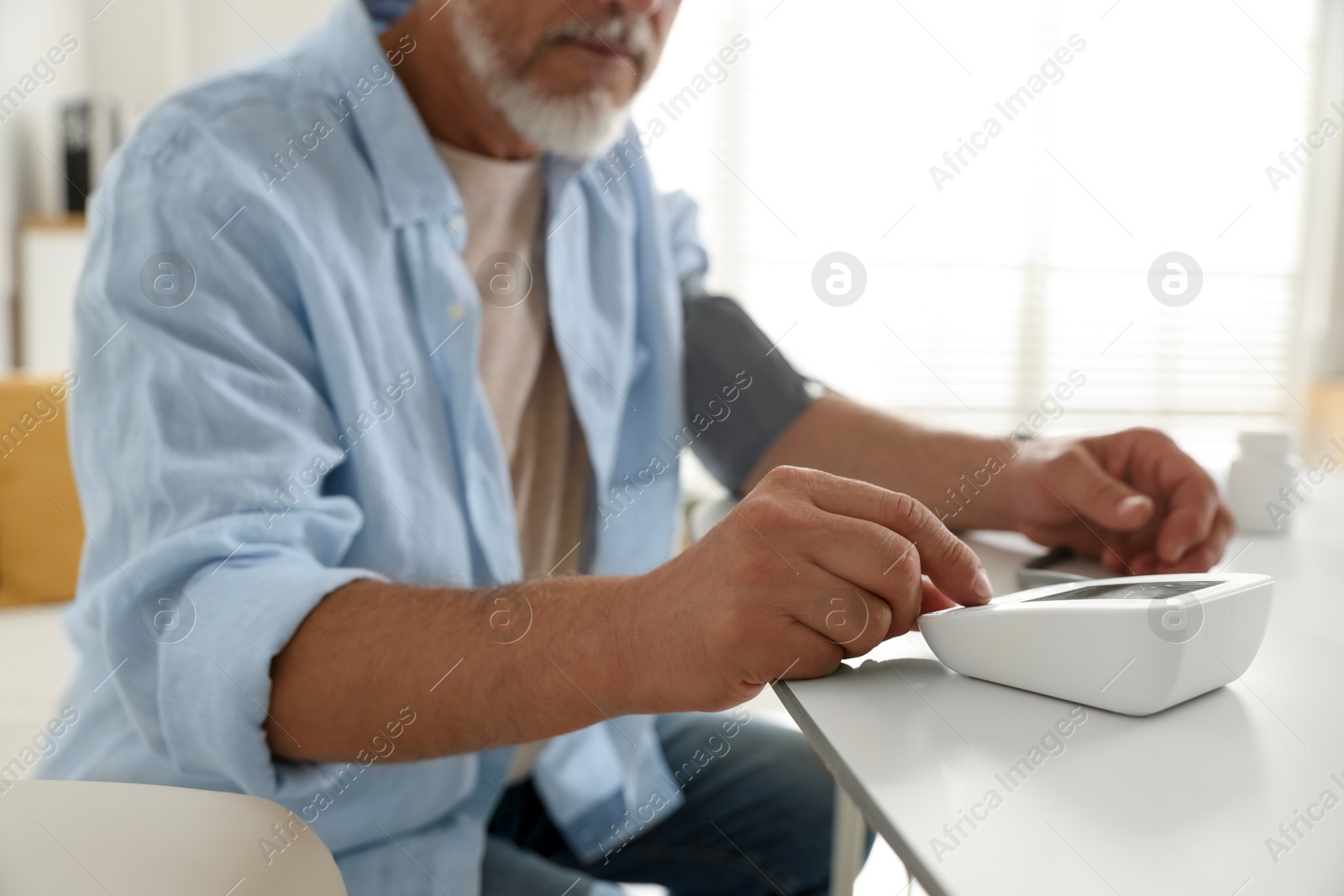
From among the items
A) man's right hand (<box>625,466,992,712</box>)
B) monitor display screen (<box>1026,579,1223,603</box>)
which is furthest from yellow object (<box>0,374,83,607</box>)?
monitor display screen (<box>1026,579,1223,603</box>)

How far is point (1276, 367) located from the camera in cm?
335

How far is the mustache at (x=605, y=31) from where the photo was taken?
894mm

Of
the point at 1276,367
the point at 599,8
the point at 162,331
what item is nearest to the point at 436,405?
the point at 162,331

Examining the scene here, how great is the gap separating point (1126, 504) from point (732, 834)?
46 centimetres

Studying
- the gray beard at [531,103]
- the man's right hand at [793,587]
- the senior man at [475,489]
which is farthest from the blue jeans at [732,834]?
the gray beard at [531,103]

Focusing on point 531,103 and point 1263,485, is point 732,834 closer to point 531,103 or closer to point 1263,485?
point 1263,485

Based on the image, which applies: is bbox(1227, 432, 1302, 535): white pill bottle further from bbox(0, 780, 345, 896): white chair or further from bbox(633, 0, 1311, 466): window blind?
bbox(633, 0, 1311, 466): window blind

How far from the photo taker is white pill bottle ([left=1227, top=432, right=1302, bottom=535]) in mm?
817

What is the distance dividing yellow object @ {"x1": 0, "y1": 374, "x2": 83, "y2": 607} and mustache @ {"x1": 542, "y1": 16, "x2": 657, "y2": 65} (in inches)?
42.4

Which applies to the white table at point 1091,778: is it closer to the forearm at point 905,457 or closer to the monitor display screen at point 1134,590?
the monitor display screen at point 1134,590

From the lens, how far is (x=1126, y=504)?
684mm

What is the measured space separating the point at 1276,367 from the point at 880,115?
1590mm

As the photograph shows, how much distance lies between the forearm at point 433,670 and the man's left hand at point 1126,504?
37cm

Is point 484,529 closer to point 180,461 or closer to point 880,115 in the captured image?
point 180,461
